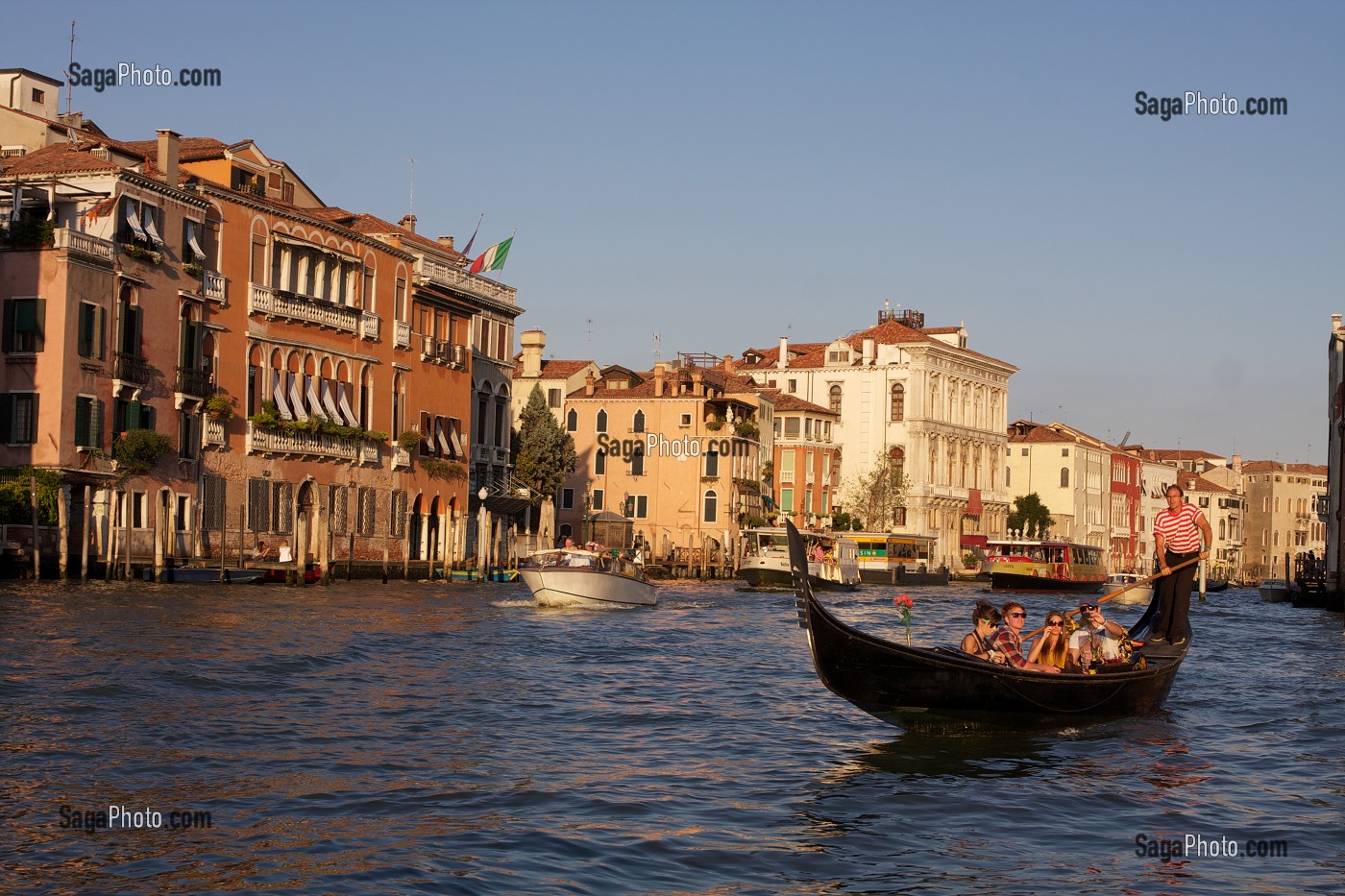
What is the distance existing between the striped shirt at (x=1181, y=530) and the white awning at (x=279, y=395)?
79.0ft

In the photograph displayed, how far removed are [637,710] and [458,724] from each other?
2049 mm

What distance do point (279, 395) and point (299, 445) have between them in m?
1.16

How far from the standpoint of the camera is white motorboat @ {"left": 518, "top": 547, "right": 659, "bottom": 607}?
28.8 metres

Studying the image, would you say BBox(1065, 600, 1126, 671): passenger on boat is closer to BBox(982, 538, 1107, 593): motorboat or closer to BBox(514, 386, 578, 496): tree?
BBox(982, 538, 1107, 593): motorboat

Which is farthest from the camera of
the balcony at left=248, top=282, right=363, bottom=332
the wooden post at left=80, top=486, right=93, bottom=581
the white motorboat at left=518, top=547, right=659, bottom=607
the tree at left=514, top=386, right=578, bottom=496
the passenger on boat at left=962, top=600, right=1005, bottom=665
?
the tree at left=514, top=386, right=578, bottom=496

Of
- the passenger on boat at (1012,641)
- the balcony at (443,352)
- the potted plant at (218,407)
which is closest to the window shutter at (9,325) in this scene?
the potted plant at (218,407)

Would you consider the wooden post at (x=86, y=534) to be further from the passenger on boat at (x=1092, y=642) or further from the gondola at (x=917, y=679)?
the passenger on boat at (x=1092, y=642)

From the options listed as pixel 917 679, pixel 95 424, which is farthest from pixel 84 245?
pixel 917 679

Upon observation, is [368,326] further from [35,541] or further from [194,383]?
[35,541]

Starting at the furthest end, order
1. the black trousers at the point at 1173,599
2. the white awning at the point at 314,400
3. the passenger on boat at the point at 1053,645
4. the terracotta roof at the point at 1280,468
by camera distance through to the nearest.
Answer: the terracotta roof at the point at 1280,468
the white awning at the point at 314,400
the black trousers at the point at 1173,599
the passenger on boat at the point at 1053,645

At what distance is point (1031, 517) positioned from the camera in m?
80.6

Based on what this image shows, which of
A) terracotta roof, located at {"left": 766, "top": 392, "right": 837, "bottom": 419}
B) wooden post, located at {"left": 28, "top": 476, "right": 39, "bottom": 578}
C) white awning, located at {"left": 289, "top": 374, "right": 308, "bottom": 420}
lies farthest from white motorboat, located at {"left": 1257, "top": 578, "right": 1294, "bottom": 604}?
wooden post, located at {"left": 28, "top": 476, "right": 39, "bottom": 578}

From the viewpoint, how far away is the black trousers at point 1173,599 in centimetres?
1416

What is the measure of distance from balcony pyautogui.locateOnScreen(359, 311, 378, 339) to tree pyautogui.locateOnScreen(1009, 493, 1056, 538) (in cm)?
4678
